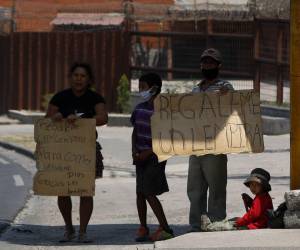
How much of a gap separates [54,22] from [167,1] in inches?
265

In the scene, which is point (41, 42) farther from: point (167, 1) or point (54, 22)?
point (167, 1)

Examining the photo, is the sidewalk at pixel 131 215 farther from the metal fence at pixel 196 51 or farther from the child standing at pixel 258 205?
the metal fence at pixel 196 51

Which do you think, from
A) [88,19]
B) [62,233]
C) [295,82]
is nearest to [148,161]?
[62,233]

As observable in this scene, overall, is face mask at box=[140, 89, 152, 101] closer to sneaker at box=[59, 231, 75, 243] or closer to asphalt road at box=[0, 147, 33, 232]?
sneaker at box=[59, 231, 75, 243]

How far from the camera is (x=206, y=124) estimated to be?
11.4 meters

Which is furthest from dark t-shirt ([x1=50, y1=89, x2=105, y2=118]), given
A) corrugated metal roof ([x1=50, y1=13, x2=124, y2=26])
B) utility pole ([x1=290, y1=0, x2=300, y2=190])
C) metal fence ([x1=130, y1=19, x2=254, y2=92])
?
corrugated metal roof ([x1=50, y1=13, x2=124, y2=26])

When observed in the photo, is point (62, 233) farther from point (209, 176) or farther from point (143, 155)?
point (209, 176)

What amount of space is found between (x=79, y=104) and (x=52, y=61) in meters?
19.3

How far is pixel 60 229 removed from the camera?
1236 cm

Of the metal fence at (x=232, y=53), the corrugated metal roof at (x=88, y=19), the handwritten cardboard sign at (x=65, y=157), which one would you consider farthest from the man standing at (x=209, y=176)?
the corrugated metal roof at (x=88, y=19)

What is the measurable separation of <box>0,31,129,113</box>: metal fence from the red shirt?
18783 mm

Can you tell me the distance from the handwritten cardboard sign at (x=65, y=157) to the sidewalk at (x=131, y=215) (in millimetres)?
535

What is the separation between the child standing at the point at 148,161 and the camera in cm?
1114

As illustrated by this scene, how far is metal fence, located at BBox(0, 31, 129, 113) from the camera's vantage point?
97.9ft
